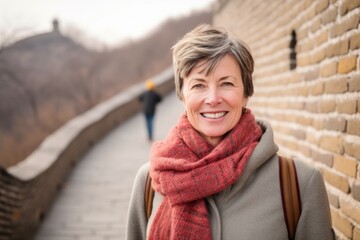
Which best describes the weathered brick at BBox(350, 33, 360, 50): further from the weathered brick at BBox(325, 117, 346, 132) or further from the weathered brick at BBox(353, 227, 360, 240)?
the weathered brick at BBox(353, 227, 360, 240)

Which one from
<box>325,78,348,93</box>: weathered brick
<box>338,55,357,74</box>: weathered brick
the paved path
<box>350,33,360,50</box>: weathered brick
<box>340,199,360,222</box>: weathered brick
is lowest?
the paved path

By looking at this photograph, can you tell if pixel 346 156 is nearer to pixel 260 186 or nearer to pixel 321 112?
pixel 321 112

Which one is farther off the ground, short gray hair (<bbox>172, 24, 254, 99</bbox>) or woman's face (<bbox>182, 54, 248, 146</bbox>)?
short gray hair (<bbox>172, 24, 254, 99</bbox>)

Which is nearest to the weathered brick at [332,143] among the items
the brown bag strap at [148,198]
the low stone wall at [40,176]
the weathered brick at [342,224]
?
the weathered brick at [342,224]

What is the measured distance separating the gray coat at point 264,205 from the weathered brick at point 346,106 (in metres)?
0.71

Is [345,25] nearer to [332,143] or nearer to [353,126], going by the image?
[353,126]

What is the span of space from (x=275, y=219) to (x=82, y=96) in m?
42.7

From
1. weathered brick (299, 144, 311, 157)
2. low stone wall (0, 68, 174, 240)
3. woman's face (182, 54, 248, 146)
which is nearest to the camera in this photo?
woman's face (182, 54, 248, 146)

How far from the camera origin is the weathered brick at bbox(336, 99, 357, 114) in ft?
7.38

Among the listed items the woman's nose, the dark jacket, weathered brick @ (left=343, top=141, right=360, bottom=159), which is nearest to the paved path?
the dark jacket

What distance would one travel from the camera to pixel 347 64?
2344 millimetres

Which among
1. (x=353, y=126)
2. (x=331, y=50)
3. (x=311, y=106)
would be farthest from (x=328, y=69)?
(x=353, y=126)

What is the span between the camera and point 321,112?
111 inches

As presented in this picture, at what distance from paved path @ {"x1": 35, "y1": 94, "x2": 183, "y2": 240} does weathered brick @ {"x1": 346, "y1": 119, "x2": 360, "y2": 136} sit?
13.3ft
